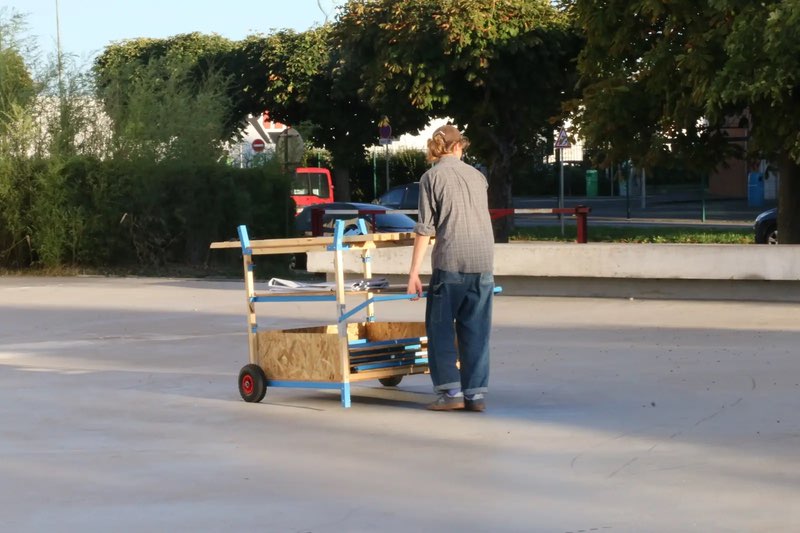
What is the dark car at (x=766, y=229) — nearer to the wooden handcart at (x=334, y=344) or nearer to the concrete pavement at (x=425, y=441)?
the concrete pavement at (x=425, y=441)

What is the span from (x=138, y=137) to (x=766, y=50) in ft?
35.2

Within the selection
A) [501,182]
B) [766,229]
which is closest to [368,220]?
[766,229]

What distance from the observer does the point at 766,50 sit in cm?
1780

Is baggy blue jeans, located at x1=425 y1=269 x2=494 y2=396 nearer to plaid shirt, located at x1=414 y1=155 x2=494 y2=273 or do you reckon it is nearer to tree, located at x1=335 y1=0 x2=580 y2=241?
plaid shirt, located at x1=414 y1=155 x2=494 y2=273

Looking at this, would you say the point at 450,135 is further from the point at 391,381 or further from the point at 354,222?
the point at 354,222

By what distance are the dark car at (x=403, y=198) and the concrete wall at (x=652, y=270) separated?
20.1 meters

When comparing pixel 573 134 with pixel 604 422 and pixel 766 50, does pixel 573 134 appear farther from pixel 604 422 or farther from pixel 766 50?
pixel 604 422

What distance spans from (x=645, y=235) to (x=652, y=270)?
765 inches

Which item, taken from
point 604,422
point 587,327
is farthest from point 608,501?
point 587,327

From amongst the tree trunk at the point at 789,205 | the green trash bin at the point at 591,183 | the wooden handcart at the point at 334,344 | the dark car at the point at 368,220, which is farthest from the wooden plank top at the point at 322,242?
the green trash bin at the point at 591,183

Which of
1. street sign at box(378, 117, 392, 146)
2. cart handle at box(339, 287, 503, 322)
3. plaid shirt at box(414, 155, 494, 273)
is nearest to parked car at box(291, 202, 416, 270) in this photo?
street sign at box(378, 117, 392, 146)

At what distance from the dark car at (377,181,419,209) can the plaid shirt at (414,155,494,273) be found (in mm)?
28467

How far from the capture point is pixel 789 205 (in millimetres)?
21609

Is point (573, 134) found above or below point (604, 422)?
above
